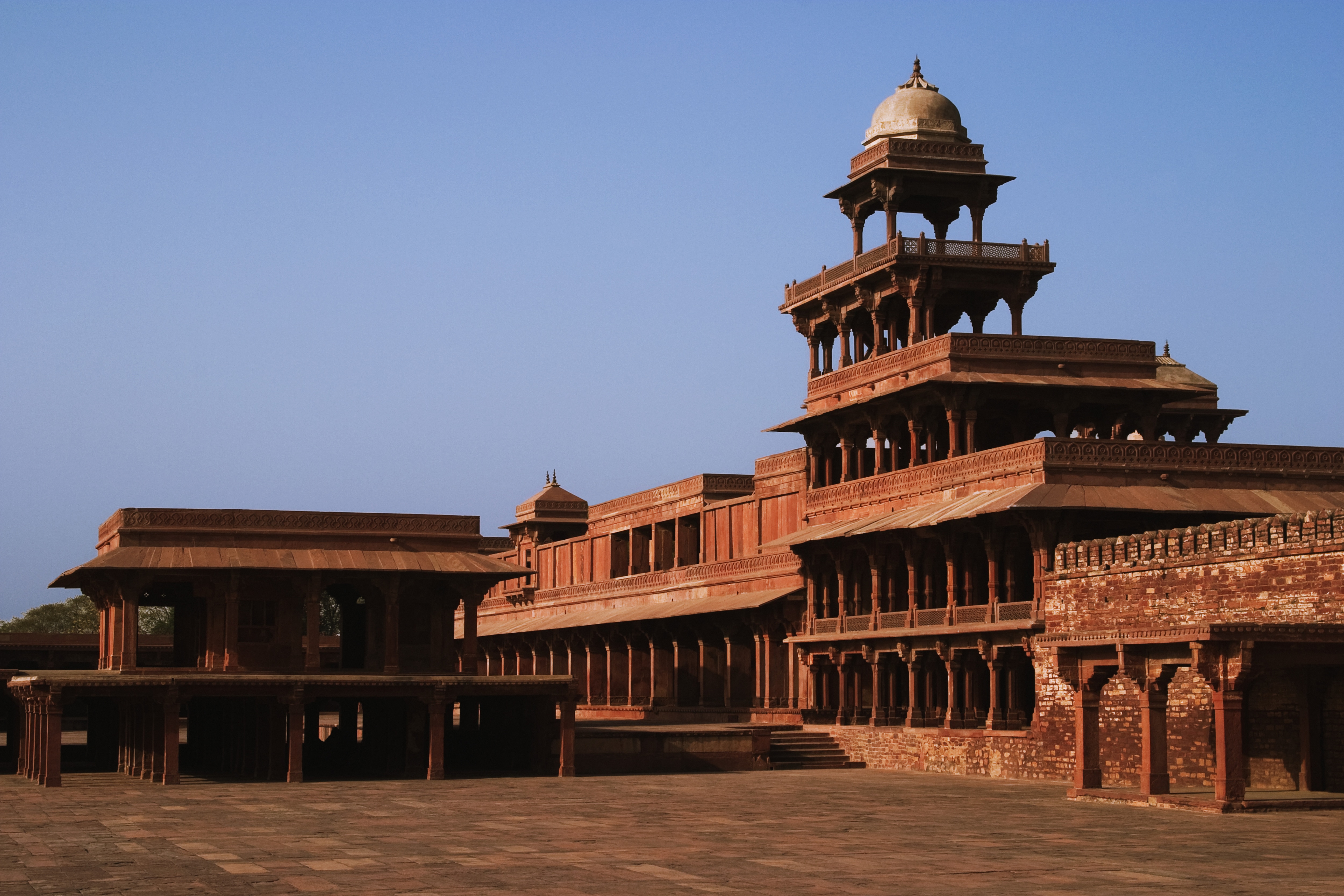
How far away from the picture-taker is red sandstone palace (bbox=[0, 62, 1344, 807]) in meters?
31.4

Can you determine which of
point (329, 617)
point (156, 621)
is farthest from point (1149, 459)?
point (329, 617)

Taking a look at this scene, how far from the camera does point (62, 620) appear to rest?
13125 cm

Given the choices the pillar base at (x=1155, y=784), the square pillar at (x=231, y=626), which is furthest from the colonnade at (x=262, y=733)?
the pillar base at (x=1155, y=784)

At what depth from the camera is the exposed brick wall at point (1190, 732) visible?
32.4 meters

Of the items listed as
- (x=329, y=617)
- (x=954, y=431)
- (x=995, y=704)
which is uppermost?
(x=954, y=431)

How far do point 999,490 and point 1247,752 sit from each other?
10.7 metres

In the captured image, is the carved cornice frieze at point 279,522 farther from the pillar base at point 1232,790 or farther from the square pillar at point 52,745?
the pillar base at point 1232,790

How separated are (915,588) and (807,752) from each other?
16.0 ft

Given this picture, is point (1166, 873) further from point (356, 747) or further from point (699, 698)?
point (699, 698)

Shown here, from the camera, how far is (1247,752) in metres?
31.5

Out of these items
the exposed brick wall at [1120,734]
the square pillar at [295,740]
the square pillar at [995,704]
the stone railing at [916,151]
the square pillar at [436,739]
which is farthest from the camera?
the stone railing at [916,151]

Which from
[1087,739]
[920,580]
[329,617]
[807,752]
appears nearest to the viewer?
[1087,739]

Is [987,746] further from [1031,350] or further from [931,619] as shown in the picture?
[1031,350]

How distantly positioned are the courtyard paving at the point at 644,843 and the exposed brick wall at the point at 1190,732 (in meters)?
2.28
